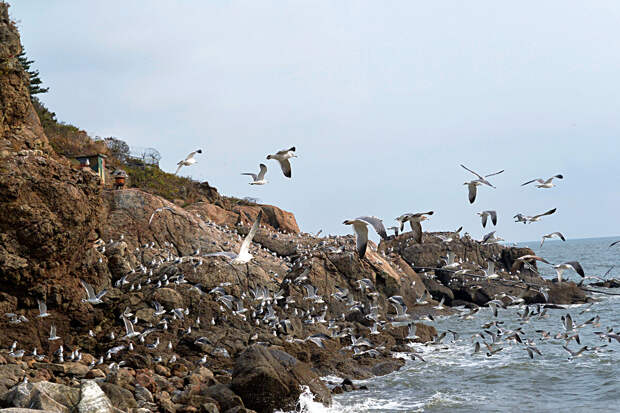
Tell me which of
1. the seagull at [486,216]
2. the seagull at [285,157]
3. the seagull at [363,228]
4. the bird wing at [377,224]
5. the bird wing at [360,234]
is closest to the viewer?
the bird wing at [377,224]

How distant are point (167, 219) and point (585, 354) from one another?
2109cm

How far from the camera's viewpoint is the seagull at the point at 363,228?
34.9ft

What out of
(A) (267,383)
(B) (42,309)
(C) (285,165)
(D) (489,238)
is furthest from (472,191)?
(B) (42,309)

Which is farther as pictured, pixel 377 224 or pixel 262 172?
pixel 262 172

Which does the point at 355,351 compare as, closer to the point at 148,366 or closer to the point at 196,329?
the point at 196,329

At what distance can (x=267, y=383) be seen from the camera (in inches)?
578

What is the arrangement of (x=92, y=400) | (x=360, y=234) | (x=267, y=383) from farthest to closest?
(x=267, y=383), (x=92, y=400), (x=360, y=234)

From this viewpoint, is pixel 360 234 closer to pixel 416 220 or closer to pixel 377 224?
pixel 377 224

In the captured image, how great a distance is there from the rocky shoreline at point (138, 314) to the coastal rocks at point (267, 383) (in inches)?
1.4

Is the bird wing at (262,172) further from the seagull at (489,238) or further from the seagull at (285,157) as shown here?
the seagull at (489,238)

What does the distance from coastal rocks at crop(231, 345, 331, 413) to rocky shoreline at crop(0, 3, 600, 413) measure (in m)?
0.04

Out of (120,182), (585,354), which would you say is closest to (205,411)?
(585,354)

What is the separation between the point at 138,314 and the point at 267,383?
287 inches

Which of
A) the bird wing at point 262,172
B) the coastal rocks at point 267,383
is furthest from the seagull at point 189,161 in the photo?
the coastal rocks at point 267,383
